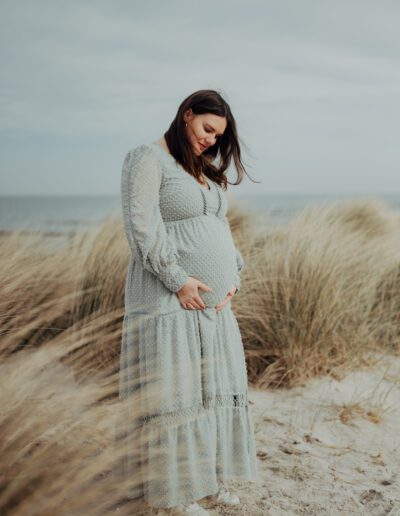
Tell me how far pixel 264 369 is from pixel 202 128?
2.13m

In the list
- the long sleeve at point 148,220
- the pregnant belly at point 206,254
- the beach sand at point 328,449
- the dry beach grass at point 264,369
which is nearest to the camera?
the dry beach grass at point 264,369

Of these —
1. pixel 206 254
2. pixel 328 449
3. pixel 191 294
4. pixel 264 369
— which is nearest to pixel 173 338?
pixel 191 294

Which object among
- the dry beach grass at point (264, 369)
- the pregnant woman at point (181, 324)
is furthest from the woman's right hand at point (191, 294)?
the dry beach grass at point (264, 369)

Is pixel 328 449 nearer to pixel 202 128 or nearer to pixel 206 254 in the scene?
pixel 206 254

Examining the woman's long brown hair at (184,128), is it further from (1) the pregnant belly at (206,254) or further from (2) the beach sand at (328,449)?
(2) the beach sand at (328,449)

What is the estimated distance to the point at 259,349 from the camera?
165 inches

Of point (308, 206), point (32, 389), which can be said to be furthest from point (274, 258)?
point (32, 389)

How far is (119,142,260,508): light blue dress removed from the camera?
2348 millimetres

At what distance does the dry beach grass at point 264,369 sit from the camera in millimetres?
1850

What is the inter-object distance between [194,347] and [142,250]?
43 centimetres

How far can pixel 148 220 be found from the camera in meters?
2.33

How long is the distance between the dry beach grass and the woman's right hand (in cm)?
29

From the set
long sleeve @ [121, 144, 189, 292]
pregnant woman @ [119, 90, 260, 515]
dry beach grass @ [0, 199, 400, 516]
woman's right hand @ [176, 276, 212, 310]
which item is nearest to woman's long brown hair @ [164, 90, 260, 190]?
pregnant woman @ [119, 90, 260, 515]

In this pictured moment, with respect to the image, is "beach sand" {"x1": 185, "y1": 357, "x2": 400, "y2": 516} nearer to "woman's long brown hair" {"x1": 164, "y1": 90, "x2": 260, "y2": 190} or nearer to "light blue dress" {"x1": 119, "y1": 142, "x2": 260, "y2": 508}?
"light blue dress" {"x1": 119, "y1": 142, "x2": 260, "y2": 508}
